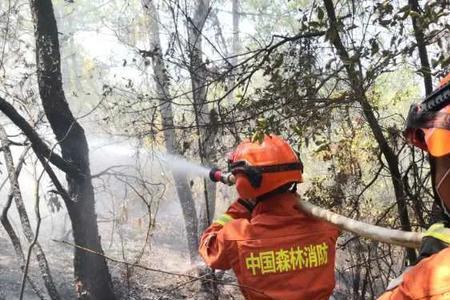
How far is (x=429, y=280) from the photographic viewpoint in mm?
1068

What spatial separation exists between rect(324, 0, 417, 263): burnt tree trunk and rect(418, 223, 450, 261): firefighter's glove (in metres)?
1.85

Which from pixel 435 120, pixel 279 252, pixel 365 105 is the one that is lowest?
pixel 279 252

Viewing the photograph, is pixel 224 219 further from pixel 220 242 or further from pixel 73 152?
pixel 73 152

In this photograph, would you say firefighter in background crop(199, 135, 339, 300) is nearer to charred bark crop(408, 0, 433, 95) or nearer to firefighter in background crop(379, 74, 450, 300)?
charred bark crop(408, 0, 433, 95)

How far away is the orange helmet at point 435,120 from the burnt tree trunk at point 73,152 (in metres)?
4.51

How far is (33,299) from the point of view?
788 centimetres

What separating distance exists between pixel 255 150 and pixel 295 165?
0.81 ft

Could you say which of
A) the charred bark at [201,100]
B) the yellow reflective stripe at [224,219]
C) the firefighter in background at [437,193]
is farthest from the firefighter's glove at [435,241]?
the charred bark at [201,100]

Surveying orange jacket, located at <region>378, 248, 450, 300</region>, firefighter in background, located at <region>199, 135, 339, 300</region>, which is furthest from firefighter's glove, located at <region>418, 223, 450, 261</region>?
firefighter in background, located at <region>199, 135, 339, 300</region>

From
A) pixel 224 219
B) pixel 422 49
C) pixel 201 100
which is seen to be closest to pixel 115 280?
pixel 201 100

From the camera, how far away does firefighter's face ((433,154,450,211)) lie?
1.22 metres

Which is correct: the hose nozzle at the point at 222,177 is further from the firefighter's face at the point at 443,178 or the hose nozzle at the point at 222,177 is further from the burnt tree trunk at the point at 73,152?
the burnt tree trunk at the point at 73,152

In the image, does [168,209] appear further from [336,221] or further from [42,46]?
[336,221]

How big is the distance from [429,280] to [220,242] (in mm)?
1826
